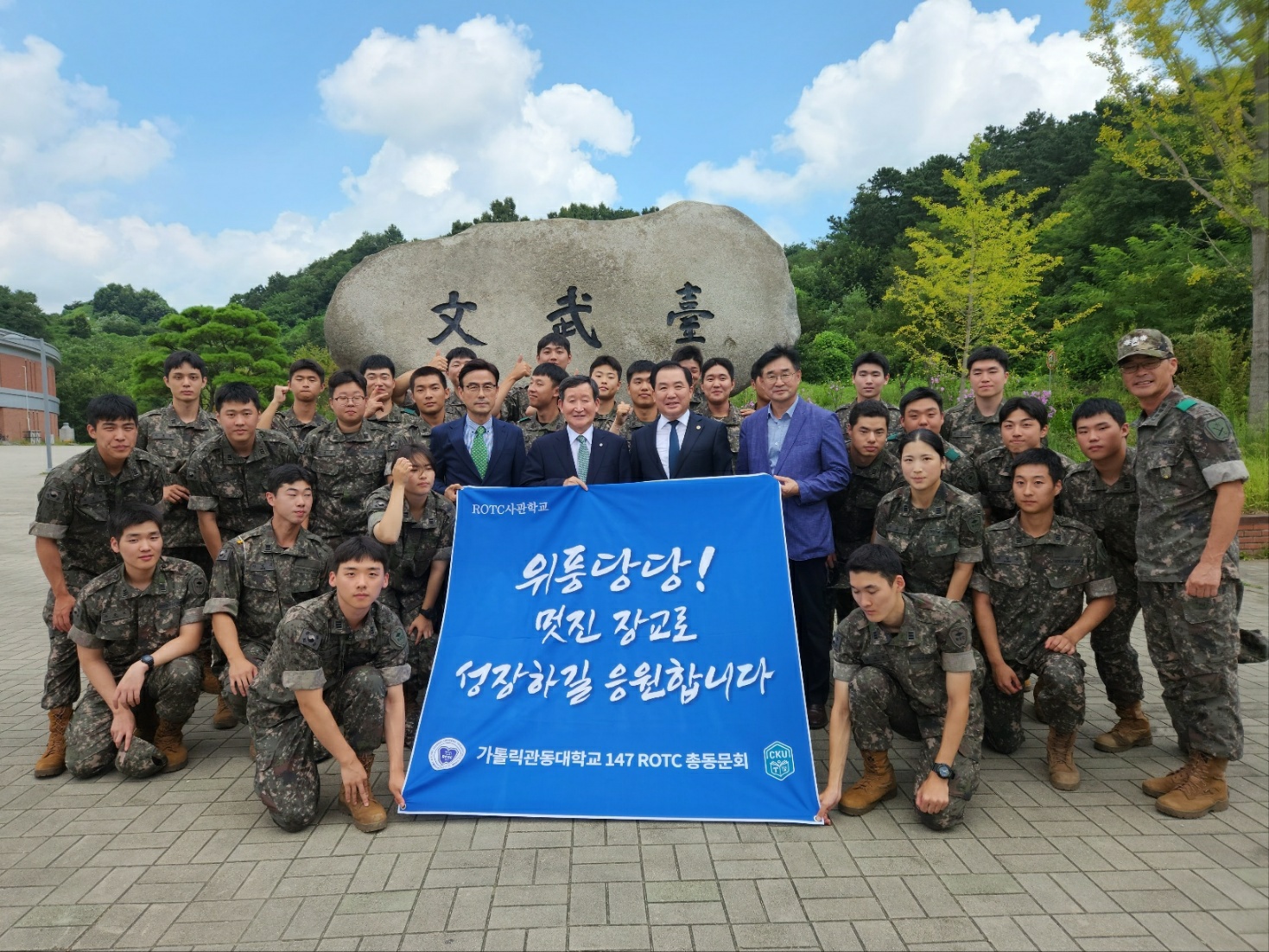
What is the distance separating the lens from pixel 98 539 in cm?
440

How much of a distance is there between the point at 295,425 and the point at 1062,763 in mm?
4670

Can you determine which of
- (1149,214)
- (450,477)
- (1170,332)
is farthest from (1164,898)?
(1149,214)

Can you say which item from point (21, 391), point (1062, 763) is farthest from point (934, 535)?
point (21, 391)

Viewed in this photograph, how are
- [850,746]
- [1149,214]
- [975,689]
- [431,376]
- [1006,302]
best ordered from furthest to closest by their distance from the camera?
[1149,214], [1006,302], [431,376], [850,746], [975,689]

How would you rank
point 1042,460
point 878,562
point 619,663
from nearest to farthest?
point 878,562 → point 619,663 → point 1042,460

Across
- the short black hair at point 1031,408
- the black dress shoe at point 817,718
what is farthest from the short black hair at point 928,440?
the black dress shoe at point 817,718

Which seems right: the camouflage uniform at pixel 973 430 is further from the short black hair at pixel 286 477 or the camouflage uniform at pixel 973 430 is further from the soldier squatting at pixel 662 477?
the short black hair at pixel 286 477

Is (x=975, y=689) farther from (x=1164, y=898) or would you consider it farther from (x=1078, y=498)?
(x=1078, y=498)

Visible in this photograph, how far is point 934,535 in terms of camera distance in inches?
150

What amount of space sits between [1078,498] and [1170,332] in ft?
58.5

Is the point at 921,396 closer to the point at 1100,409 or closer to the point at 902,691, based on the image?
the point at 1100,409

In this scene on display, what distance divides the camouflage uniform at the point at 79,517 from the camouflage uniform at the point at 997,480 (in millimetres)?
4558

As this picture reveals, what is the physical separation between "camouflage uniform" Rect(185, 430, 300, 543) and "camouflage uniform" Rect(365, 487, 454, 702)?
2.60ft

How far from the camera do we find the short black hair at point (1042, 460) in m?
3.73
